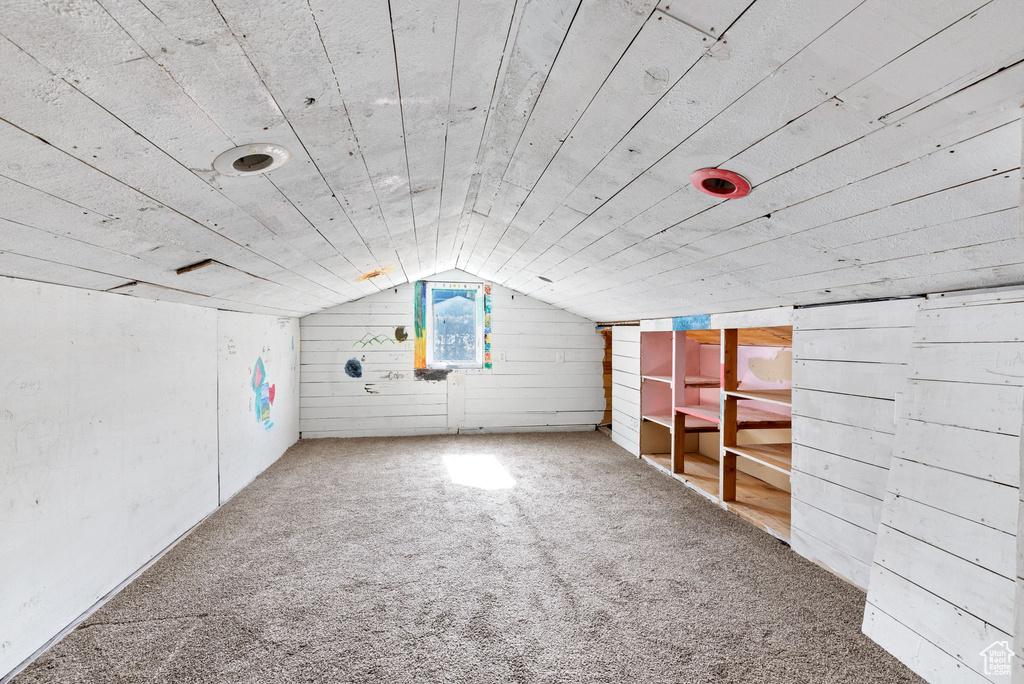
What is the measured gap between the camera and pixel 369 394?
5633 mm

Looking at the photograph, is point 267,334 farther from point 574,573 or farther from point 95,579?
point 574,573

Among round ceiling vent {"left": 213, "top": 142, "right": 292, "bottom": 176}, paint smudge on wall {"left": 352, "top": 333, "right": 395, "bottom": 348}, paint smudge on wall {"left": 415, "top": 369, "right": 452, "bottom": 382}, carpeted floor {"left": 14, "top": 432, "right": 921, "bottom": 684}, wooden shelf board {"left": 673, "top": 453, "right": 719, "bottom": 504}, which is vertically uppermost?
round ceiling vent {"left": 213, "top": 142, "right": 292, "bottom": 176}

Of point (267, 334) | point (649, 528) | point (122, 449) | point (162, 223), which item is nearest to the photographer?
point (162, 223)

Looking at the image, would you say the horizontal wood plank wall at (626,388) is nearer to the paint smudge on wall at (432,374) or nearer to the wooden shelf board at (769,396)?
the wooden shelf board at (769,396)

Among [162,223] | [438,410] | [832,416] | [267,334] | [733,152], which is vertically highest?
[733,152]

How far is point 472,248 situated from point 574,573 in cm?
257

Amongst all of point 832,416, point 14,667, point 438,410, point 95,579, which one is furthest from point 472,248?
point 14,667

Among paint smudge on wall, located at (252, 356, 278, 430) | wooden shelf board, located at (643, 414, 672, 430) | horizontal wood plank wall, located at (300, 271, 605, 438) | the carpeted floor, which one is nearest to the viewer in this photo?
the carpeted floor

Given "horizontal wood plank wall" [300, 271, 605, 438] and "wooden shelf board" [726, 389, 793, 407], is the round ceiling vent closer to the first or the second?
"wooden shelf board" [726, 389, 793, 407]

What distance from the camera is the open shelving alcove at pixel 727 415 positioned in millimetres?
3312

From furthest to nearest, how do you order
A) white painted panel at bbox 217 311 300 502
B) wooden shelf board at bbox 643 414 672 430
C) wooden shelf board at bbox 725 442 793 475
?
wooden shelf board at bbox 643 414 672 430 < white painted panel at bbox 217 311 300 502 < wooden shelf board at bbox 725 442 793 475

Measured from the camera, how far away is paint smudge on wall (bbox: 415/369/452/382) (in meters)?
5.73

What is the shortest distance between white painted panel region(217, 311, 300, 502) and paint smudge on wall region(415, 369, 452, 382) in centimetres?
134

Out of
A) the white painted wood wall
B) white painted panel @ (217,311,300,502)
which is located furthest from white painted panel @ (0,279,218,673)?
white painted panel @ (217,311,300,502)
